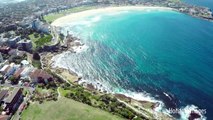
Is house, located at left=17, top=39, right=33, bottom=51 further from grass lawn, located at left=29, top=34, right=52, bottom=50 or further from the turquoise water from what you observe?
the turquoise water

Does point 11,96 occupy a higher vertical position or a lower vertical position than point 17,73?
higher

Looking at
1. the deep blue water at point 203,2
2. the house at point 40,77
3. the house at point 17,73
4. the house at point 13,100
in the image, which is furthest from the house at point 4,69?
the deep blue water at point 203,2

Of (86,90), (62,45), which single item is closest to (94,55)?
(62,45)

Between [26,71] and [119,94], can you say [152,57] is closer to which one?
[119,94]

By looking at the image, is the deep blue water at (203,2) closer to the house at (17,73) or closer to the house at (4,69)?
the house at (17,73)

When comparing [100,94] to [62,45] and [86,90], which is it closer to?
[86,90]

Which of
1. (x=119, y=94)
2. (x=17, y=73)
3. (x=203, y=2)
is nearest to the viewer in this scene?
(x=119, y=94)

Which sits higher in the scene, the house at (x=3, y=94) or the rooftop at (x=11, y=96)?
the rooftop at (x=11, y=96)

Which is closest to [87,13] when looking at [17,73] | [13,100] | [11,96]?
[17,73]
